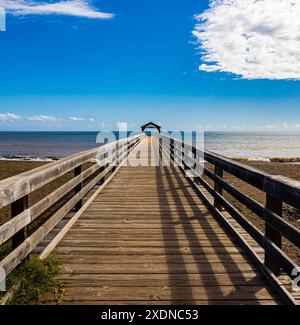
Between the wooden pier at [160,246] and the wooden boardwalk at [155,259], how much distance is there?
0.01 meters

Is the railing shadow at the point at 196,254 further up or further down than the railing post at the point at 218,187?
further down

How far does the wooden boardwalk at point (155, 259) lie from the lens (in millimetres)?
3170

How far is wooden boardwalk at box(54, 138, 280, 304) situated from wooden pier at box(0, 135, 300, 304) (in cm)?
1

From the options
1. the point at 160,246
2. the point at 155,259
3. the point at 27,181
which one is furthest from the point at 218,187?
the point at 27,181

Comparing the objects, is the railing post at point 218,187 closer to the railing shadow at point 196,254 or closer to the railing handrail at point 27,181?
the railing shadow at point 196,254

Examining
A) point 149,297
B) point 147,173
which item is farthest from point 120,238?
point 147,173

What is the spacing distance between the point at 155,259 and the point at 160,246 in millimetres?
461

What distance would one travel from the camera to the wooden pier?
10.1 ft

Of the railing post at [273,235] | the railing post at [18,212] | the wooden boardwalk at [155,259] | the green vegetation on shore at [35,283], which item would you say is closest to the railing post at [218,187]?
the wooden boardwalk at [155,259]

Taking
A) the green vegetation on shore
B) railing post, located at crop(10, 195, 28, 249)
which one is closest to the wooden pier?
railing post, located at crop(10, 195, 28, 249)

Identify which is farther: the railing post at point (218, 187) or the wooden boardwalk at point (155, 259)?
the railing post at point (218, 187)

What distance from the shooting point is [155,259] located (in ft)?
13.1

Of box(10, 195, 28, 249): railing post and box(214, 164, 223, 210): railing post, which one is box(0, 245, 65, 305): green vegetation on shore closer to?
box(10, 195, 28, 249): railing post
